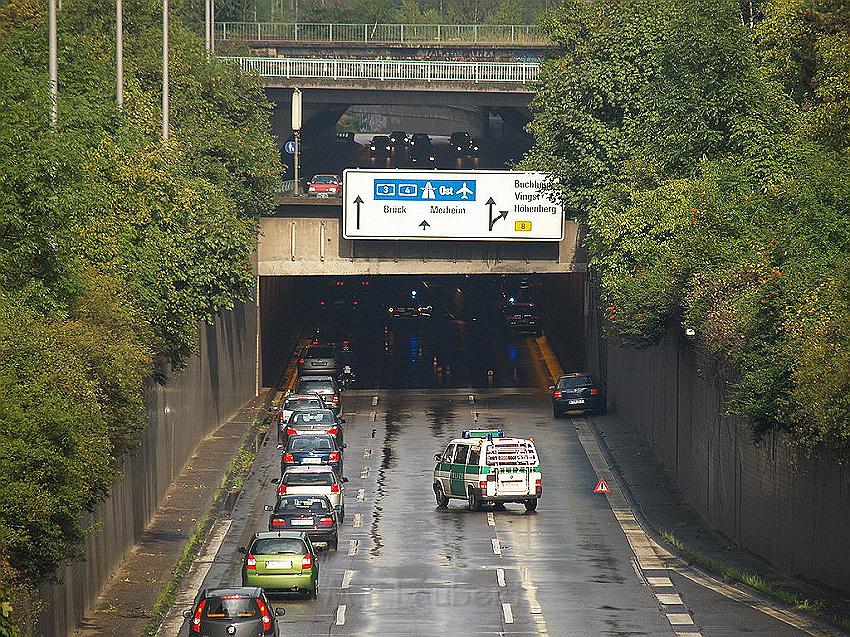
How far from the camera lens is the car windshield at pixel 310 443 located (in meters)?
51.9

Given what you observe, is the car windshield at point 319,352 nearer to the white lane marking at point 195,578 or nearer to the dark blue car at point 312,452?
the dark blue car at point 312,452

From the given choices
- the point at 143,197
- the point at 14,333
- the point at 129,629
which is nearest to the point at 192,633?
the point at 129,629

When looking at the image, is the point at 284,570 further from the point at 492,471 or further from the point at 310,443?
the point at 310,443

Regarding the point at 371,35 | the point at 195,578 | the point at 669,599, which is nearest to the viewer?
the point at 669,599

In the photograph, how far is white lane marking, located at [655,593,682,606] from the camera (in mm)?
34750

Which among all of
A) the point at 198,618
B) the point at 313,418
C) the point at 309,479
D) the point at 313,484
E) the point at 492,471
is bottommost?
the point at 198,618

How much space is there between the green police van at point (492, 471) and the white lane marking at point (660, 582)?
26.9 ft

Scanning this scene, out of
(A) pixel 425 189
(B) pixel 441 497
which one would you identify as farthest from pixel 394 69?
(B) pixel 441 497

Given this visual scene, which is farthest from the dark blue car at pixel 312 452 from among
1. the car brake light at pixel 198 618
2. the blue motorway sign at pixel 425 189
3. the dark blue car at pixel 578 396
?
the car brake light at pixel 198 618

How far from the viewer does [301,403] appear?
61344mm

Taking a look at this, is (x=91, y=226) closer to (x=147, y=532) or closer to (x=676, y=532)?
(x=147, y=532)

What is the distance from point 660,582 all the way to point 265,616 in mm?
11859

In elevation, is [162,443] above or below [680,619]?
above

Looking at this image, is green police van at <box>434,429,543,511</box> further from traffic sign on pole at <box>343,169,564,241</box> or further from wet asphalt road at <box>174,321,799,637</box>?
traffic sign on pole at <box>343,169,564,241</box>
